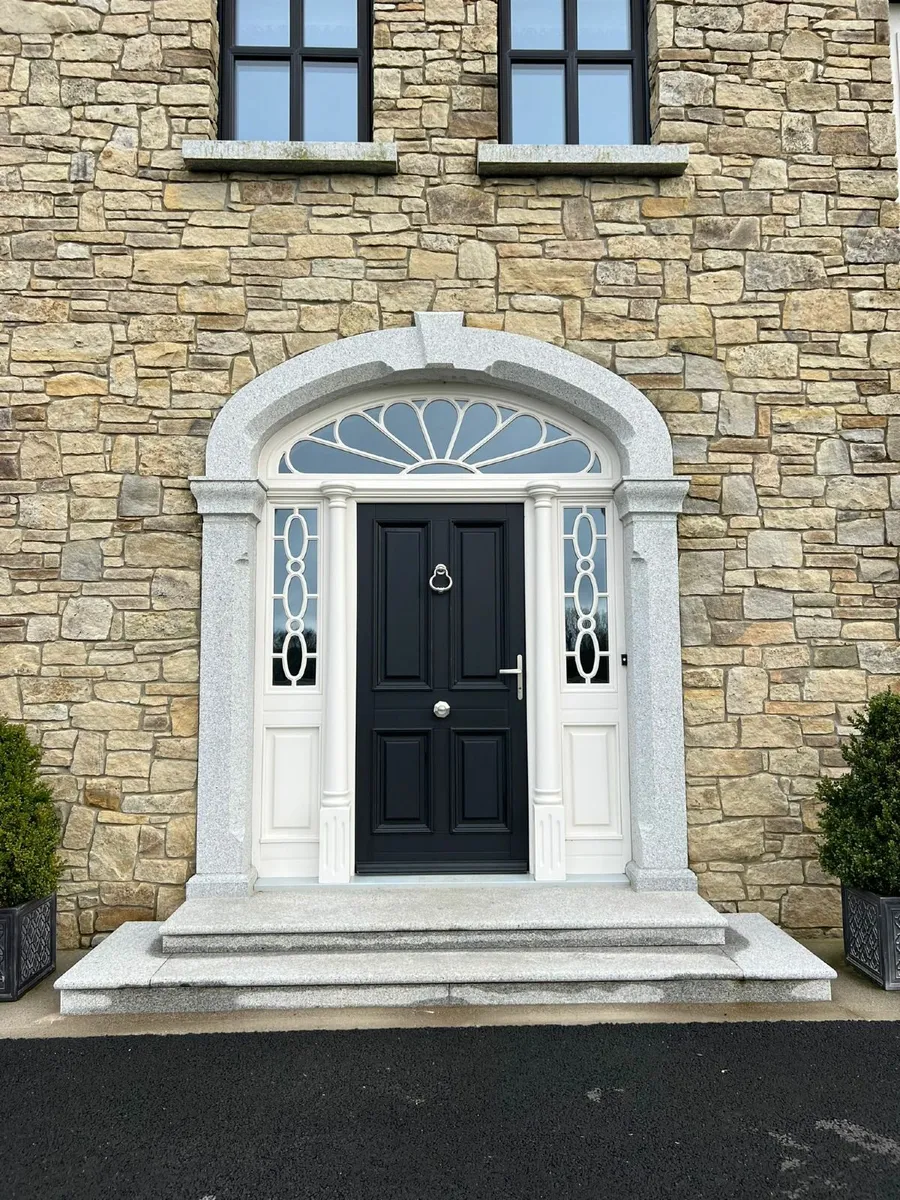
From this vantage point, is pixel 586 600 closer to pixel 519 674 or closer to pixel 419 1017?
pixel 519 674

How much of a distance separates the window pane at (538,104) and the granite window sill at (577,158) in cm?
41

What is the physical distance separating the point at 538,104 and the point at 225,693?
4.14 meters

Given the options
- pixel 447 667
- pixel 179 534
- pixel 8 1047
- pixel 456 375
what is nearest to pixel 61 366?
pixel 179 534

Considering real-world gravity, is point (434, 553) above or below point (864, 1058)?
above

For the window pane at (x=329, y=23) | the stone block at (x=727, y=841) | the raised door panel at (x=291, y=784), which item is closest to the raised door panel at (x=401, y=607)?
the raised door panel at (x=291, y=784)

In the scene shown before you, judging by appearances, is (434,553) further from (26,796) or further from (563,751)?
(26,796)

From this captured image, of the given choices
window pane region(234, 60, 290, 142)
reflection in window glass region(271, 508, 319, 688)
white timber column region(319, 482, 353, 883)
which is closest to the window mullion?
window pane region(234, 60, 290, 142)

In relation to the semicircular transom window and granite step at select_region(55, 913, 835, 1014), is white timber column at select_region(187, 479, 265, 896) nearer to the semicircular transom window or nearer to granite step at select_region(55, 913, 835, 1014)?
→ the semicircular transom window

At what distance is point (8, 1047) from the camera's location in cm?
319

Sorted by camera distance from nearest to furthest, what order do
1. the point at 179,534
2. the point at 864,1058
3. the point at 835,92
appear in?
the point at 864,1058 < the point at 179,534 < the point at 835,92

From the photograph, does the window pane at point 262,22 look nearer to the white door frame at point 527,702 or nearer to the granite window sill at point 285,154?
the granite window sill at point 285,154

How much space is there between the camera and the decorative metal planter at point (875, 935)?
143 inches

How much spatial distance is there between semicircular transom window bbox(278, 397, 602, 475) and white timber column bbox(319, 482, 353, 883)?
274 mm

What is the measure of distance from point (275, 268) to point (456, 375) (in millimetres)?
1221
